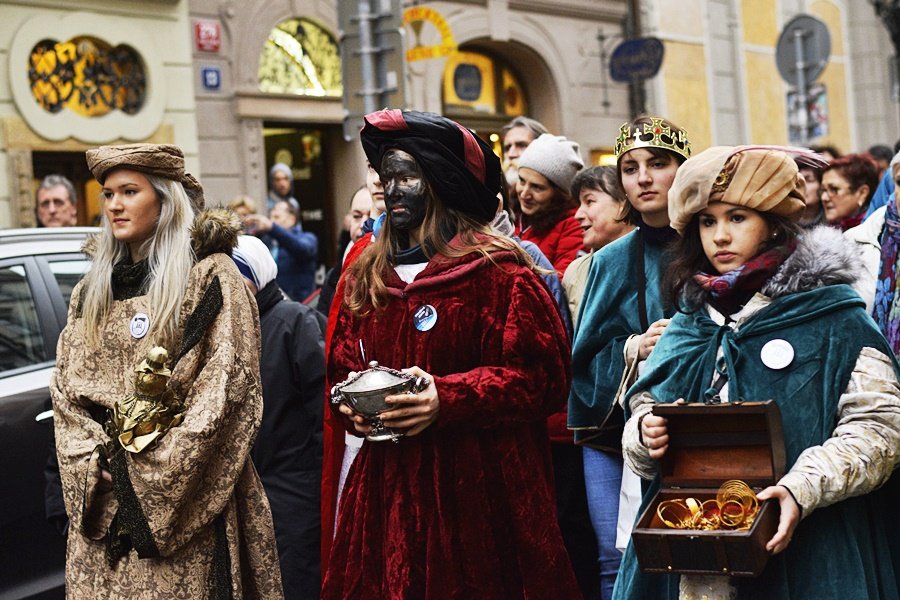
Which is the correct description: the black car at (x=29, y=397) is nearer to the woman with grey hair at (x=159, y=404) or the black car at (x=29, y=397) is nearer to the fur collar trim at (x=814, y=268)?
the woman with grey hair at (x=159, y=404)

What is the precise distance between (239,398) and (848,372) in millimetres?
1967

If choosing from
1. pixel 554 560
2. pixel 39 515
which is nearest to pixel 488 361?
pixel 554 560

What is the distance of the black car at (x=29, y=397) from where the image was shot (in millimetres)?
5461

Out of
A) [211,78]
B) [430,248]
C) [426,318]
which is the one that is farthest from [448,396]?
[211,78]

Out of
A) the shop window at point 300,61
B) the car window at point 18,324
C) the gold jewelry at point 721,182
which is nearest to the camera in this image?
the gold jewelry at point 721,182

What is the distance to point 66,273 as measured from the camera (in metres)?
6.16

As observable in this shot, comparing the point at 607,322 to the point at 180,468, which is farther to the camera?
the point at 607,322

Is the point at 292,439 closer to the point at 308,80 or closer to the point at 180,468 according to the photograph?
the point at 180,468

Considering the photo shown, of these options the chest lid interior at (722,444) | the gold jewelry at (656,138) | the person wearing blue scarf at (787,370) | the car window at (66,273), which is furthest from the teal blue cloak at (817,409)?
the car window at (66,273)

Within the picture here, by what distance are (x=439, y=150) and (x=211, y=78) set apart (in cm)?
1115

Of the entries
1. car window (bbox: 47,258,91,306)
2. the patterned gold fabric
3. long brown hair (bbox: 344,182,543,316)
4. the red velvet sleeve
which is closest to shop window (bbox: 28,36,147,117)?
car window (bbox: 47,258,91,306)

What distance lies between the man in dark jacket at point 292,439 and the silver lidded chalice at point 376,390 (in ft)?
4.04

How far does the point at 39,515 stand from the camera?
554 cm

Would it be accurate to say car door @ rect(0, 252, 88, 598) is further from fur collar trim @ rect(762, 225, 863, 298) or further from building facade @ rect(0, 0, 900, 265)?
building facade @ rect(0, 0, 900, 265)
